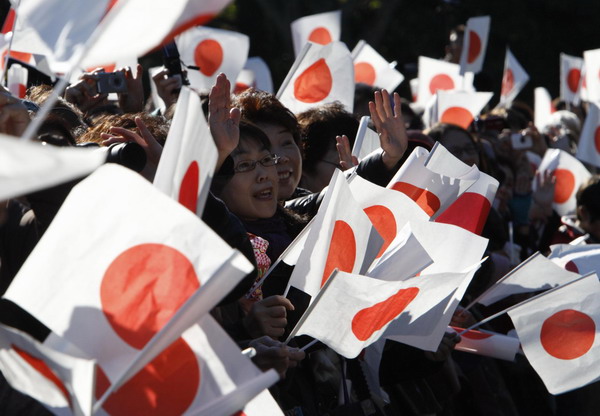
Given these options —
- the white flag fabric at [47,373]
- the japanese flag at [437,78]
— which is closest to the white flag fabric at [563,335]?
the white flag fabric at [47,373]

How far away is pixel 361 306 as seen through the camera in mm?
2270

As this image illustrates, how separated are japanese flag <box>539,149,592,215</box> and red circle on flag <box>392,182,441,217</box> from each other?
309 cm

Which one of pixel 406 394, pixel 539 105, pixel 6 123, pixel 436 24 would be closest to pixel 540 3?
pixel 436 24

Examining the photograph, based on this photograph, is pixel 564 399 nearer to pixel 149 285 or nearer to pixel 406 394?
pixel 406 394

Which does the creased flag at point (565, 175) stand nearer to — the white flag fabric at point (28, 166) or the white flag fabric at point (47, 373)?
the white flag fabric at point (47, 373)

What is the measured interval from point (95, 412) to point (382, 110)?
1.74m

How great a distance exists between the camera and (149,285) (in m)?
1.74

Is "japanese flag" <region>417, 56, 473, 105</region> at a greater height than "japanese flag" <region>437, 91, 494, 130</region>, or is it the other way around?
"japanese flag" <region>437, 91, 494, 130</region>

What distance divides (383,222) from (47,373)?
128cm

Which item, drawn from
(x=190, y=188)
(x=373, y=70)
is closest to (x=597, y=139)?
(x=373, y=70)

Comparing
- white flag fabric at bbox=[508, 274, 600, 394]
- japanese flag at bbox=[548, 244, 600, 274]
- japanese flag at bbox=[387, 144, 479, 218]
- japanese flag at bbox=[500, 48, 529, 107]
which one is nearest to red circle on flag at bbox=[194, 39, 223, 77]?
japanese flag at bbox=[548, 244, 600, 274]

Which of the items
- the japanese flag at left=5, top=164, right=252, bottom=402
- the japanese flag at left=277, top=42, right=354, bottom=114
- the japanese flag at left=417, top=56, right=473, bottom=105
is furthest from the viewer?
the japanese flag at left=417, top=56, right=473, bottom=105

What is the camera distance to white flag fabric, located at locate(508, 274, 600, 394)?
9.39ft

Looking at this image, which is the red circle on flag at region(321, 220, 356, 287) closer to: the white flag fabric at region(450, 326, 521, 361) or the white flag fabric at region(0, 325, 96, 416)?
the white flag fabric at region(450, 326, 521, 361)
